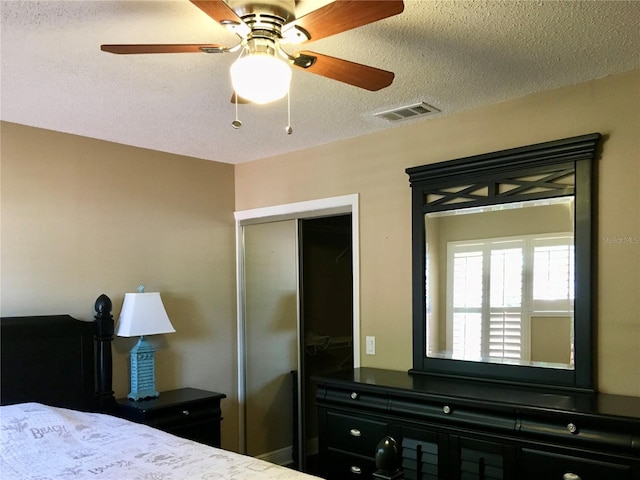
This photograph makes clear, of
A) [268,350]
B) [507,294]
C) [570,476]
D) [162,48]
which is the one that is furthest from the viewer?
[268,350]

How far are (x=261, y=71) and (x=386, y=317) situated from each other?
7.22 ft

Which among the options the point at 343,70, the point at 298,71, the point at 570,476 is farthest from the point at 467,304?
the point at 343,70

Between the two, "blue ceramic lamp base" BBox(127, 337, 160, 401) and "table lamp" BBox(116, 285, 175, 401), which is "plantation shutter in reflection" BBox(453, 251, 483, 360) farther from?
"blue ceramic lamp base" BBox(127, 337, 160, 401)

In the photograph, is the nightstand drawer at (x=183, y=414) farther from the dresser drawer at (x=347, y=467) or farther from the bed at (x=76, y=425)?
the dresser drawer at (x=347, y=467)

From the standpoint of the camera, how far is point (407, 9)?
199cm

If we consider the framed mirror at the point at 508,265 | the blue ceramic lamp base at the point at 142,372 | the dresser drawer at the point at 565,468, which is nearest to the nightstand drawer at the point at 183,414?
the blue ceramic lamp base at the point at 142,372

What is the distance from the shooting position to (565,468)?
233 cm

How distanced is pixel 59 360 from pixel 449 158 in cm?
262

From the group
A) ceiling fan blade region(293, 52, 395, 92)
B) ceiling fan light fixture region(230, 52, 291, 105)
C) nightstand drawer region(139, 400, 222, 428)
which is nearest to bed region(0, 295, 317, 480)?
nightstand drawer region(139, 400, 222, 428)

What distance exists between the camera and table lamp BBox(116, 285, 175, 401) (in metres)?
3.59

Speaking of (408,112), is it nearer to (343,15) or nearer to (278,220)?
(278,220)

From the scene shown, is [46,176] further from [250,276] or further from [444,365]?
[444,365]

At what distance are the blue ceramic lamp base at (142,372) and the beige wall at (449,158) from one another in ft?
4.60

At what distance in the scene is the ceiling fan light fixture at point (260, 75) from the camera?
1671 mm
